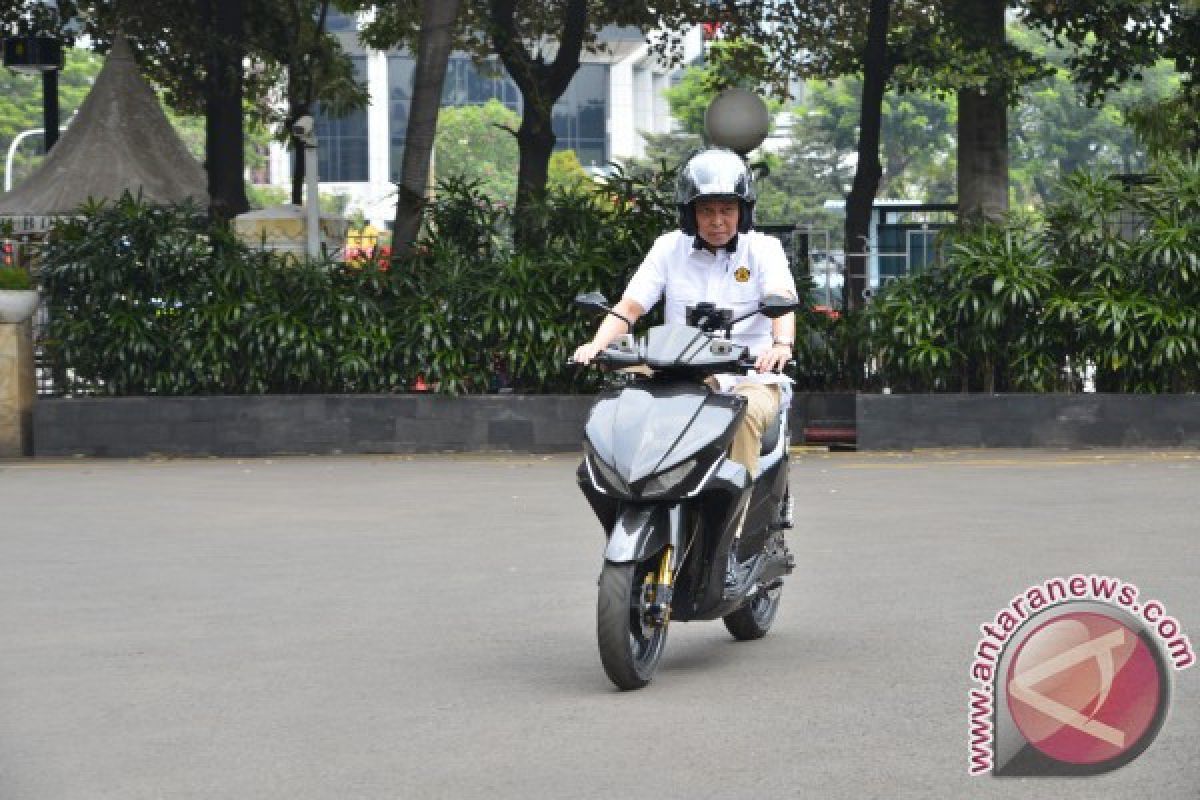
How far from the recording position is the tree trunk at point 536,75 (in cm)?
2584

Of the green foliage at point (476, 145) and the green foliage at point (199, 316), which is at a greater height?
the green foliage at point (476, 145)

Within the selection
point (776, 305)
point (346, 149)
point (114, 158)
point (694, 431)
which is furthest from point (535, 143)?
point (346, 149)

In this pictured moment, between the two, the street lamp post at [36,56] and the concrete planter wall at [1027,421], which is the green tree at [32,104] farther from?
the concrete planter wall at [1027,421]

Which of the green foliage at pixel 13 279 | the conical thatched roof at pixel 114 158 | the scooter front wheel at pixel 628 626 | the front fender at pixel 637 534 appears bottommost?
the scooter front wheel at pixel 628 626

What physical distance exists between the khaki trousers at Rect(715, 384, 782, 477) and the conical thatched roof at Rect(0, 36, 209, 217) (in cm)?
1791

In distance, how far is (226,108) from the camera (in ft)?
91.4

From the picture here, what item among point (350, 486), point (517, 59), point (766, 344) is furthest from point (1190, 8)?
point (766, 344)

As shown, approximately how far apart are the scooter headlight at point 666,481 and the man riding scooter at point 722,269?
608 millimetres

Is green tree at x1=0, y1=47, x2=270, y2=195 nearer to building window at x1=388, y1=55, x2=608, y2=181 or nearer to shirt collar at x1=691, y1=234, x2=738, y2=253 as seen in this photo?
building window at x1=388, y1=55, x2=608, y2=181

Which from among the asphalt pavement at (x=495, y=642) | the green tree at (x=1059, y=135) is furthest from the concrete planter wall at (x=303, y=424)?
the green tree at (x=1059, y=135)

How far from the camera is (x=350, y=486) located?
15609 mm

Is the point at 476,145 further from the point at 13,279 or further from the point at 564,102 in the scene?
the point at 13,279

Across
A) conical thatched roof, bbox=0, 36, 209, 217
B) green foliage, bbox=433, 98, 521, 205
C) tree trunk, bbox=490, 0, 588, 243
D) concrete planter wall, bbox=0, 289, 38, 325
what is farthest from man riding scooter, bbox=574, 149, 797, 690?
green foliage, bbox=433, 98, 521, 205

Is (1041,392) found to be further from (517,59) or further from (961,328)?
(517,59)
